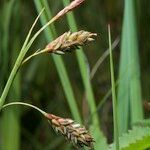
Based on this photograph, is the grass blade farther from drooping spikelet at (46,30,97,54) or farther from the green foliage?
drooping spikelet at (46,30,97,54)

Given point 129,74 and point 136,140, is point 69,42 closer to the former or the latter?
point 136,140

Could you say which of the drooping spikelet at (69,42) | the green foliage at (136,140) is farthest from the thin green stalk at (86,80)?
the drooping spikelet at (69,42)

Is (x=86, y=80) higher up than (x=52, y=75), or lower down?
higher up

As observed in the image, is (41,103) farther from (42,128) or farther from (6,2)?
(6,2)

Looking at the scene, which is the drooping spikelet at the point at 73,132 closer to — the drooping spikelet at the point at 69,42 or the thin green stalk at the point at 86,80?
the drooping spikelet at the point at 69,42

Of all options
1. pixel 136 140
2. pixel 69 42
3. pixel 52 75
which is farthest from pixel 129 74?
pixel 52 75
